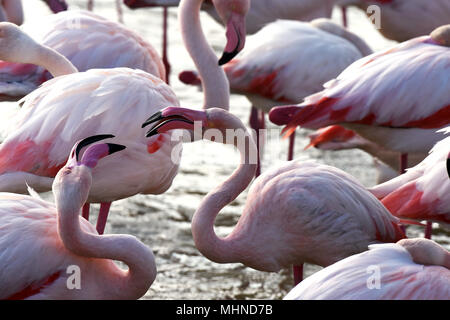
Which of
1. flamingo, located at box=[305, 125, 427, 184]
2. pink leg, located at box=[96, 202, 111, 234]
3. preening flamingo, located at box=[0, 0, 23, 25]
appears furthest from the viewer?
preening flamingo, located at box=[0, 0, 23, 25]

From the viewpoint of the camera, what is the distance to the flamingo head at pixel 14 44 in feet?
14.6

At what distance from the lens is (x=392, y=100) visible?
14.9ft

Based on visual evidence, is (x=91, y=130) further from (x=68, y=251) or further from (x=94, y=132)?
(x=68, y=251)

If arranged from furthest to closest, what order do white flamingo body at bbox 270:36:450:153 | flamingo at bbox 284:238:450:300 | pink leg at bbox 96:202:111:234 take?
1. white flamingo body at bbox 270:36:450:153
2. pink leg at bbox 96:202:111:234
3. flamingo at bbox 284:238:450:300

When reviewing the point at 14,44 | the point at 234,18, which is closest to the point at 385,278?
the point at 234,18

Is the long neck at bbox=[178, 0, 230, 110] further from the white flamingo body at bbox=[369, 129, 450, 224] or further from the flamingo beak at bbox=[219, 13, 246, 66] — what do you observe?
the white flamingo body at bbox=[369, 129, 450, 224]

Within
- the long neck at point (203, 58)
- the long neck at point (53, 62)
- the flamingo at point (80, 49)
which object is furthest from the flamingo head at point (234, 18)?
the long neck at point (53, 62)

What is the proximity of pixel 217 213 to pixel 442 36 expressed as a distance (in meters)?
1.58

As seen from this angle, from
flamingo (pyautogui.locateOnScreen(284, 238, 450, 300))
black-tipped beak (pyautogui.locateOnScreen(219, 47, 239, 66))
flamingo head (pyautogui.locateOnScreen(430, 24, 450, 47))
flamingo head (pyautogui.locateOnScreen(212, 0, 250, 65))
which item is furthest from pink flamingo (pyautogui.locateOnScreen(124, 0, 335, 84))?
flamingo (pyautogui.locateOnScreen(284, 238, 450, 300))

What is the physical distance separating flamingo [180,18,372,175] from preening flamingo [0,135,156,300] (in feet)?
7.40

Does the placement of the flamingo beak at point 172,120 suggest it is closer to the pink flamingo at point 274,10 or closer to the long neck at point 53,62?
the long neck at point 53,62

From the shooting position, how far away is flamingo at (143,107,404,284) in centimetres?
377
